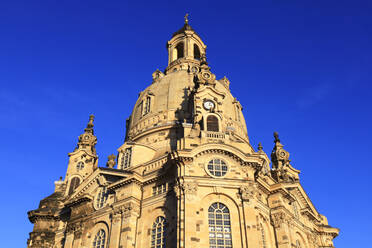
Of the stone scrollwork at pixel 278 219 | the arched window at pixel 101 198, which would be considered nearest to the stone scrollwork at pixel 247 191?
the stone scrollwork at pixel 278 219

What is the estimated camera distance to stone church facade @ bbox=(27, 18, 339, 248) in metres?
32.3

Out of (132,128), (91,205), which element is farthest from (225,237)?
(132,128)

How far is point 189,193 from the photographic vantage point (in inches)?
1270

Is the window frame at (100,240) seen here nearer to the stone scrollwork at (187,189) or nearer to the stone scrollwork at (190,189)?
the stone scrollwork at (187,189)

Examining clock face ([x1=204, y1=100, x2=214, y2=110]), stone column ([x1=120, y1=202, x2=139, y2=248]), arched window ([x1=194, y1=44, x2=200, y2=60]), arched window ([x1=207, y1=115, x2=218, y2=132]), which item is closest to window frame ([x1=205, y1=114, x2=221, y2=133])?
arched window ([x1=207, y1=115, x2=218, y2=132])

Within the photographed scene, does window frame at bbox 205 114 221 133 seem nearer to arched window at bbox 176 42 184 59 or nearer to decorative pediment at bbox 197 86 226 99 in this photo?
decorative pediment at bbox 197 86 226 99

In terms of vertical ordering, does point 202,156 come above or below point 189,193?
above

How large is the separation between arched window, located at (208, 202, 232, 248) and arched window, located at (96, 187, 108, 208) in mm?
12795

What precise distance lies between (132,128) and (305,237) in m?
26.8

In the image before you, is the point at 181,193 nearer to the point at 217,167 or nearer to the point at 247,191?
the point at 217,167

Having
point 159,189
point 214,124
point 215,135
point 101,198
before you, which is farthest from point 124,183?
point 214,124

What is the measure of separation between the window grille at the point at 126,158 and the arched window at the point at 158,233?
968cm

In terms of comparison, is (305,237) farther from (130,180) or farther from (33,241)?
(33,241)

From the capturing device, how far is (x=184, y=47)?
66438 mm
